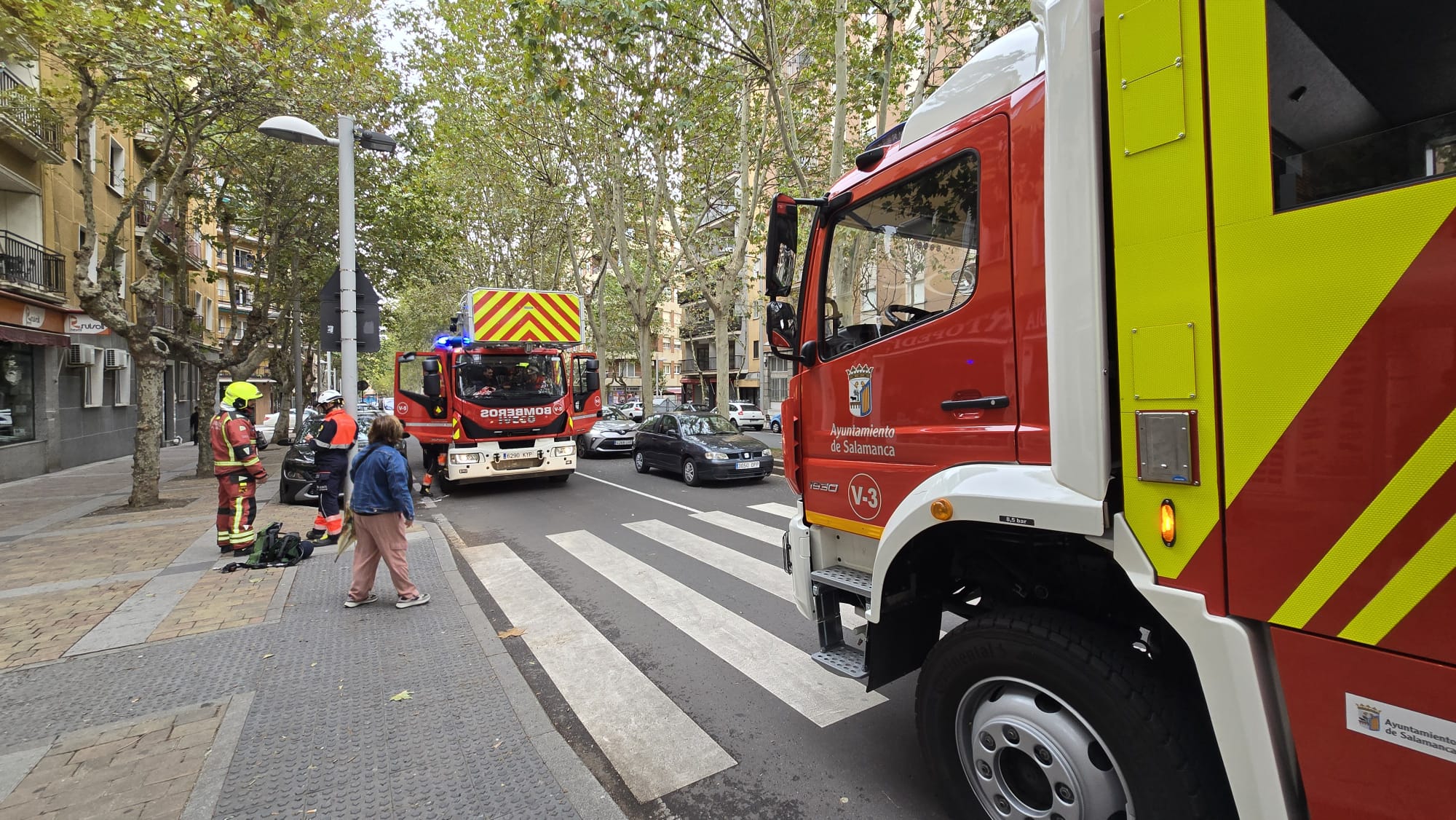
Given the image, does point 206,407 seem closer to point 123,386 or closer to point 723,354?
point 123,386

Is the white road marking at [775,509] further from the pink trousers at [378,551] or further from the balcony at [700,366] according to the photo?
the balcony at [700,366]

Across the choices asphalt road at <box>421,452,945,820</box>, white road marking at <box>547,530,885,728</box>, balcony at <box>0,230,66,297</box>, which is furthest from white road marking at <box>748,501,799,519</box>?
balcony at <box>0,230,66,297</box>

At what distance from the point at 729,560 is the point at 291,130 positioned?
6.13 metres

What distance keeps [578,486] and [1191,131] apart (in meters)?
11.4

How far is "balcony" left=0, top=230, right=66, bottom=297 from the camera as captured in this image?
488 inches

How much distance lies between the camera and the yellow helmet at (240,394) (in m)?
6.52

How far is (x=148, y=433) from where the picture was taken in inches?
369

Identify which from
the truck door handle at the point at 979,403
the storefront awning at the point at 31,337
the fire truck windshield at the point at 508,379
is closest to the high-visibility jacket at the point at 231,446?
the fire truck windshield at the point at 508,379

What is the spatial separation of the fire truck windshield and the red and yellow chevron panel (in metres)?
0.46

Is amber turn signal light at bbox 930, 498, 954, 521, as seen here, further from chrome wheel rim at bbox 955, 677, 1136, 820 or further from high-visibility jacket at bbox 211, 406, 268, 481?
high-visibility jacket at bbox 211, 406, 268, 481

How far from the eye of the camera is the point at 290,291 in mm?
16625

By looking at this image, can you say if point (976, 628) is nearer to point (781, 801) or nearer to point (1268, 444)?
point (1268, 444)

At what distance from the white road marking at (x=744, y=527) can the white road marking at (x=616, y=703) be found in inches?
108

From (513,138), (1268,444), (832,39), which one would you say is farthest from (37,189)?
(1268,444)
